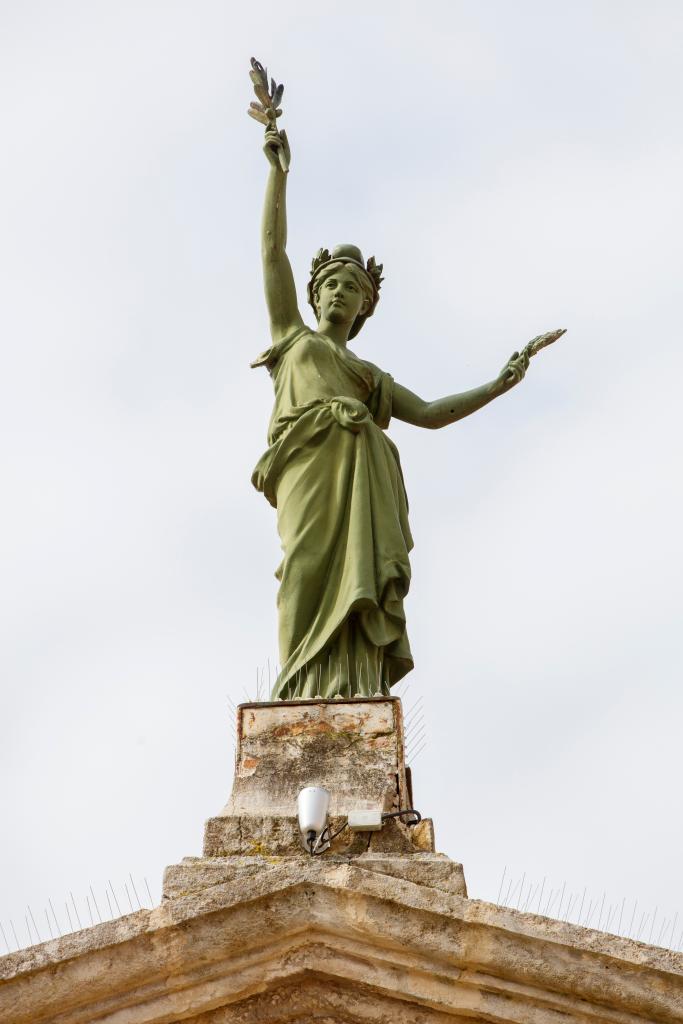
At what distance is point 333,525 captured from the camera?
9.70 m

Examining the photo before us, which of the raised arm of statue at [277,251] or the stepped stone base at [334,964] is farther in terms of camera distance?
the raised arm of statue at [277,251]

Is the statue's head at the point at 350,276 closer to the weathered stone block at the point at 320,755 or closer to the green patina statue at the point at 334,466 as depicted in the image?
the green patina statue at the point at 334,466

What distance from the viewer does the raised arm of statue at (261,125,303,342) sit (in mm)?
10555

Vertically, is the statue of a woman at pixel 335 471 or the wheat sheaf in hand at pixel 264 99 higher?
the wheat sheaf in hand at pixel 264 99

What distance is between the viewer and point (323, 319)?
10844 mm

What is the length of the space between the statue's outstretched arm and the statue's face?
524mm

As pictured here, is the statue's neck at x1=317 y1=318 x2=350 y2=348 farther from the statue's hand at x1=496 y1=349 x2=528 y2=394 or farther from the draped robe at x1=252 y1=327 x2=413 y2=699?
the statue's hand at x1=496 y1=349 x2=528 y2=394

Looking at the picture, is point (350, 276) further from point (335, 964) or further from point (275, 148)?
point (335, 964)

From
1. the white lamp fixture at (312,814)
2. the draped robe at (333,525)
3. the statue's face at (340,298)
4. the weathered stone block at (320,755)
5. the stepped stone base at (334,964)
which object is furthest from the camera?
the statue's face at (340,298)

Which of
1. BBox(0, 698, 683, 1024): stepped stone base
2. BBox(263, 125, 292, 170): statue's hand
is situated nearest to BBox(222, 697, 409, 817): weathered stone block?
BBox(0, 698, 683, 1024): stepped stone base

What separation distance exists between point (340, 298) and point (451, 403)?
0.92 meters

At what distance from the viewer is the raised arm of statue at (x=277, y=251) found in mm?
10555

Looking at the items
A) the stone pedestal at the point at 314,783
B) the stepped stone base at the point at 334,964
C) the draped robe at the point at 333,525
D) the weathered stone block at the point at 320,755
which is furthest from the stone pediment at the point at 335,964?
the draped robe at the point at 333,525

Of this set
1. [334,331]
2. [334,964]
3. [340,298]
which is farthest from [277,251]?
[334,964]
